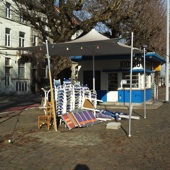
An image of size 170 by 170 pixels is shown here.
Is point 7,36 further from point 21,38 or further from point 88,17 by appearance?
point 88,17

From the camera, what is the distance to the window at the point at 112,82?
19.8 metres

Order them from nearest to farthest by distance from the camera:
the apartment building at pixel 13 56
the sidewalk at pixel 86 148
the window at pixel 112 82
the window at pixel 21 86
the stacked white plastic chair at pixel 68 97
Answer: the sidewalk at pixel 86 148
the stacked white plastic chair at pixel 68 97
the window at pixel 112 82
the apartment building at pixel 13 56
the window at pixel 21 86

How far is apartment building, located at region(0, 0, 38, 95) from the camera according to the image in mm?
33438

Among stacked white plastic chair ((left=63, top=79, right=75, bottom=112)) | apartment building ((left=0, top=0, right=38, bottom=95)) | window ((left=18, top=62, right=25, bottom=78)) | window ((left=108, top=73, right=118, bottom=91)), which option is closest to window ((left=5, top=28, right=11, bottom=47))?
apartment building ((left=0, top=0, right=38, bottom=95))

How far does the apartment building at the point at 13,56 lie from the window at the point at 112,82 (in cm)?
1598

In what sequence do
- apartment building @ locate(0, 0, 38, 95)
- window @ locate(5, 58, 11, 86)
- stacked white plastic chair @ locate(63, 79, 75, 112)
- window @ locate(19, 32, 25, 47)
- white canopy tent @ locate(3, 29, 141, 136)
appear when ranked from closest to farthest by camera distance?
white canopy tent @ locate(3, 29, 141, 136) → stacked white plastic chair @ locate(63, 79, 75, 112) → apartment building @ locate(0, 0, 38, 95) → window @ locate(5, 58, 11, 86) → window @ locate(19, 32, 25, 47)

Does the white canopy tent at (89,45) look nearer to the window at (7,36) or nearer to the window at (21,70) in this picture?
the window at (7,36)

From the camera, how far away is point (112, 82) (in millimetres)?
19891

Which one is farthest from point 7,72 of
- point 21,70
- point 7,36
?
point 7,36

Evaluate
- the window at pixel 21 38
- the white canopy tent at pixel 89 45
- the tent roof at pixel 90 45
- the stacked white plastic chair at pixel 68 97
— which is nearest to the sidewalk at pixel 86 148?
the stacked white plastic chair at pixel 68 97

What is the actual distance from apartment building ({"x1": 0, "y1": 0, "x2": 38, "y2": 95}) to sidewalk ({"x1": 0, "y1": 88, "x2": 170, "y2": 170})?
24.0 metres

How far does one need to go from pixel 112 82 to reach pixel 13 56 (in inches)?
727

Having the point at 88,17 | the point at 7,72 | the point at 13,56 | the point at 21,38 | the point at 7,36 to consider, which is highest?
the point at 21,38

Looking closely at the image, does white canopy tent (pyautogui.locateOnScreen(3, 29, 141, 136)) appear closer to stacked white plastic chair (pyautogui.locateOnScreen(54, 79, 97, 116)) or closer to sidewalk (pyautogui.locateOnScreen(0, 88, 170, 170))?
stacked white plastic chair (pyautogui.locateOnScreen(54, 79, 97, 116))
